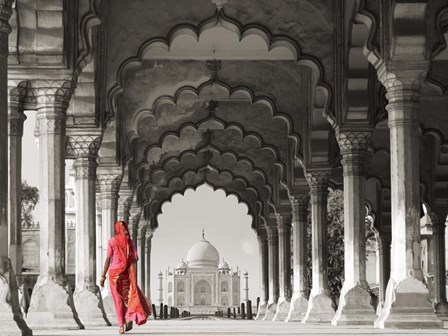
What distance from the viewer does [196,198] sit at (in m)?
83.6

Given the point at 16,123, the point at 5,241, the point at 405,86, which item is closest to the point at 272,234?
the point at 16,123

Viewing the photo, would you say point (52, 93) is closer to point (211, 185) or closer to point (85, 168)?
point (85, 168)

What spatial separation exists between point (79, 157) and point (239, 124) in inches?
385

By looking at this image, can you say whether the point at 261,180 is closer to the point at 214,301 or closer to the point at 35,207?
the point at 35,207

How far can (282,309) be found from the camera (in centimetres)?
3806

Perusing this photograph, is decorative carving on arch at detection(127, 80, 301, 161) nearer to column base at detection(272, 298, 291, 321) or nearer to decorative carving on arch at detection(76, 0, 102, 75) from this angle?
column base at detection(272, 298, 291, 321)

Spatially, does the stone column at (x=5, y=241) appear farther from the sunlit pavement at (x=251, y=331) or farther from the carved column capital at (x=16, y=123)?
the carved column capital at (x=16, y=123)

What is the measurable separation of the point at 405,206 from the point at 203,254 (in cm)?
11344

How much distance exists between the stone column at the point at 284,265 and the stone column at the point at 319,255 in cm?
939

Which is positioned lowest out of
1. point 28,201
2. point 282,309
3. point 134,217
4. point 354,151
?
point 282,309

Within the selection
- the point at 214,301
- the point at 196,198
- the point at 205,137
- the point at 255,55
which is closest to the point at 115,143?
the point at 255,55

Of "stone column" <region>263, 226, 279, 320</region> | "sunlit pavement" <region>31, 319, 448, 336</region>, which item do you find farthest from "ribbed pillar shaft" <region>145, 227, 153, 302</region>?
"sunlit pavement" <region>31, 319, 448, 336</region>

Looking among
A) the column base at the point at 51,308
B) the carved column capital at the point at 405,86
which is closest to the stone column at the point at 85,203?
the column base at the point at 51,308

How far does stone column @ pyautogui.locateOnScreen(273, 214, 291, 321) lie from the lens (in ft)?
125
